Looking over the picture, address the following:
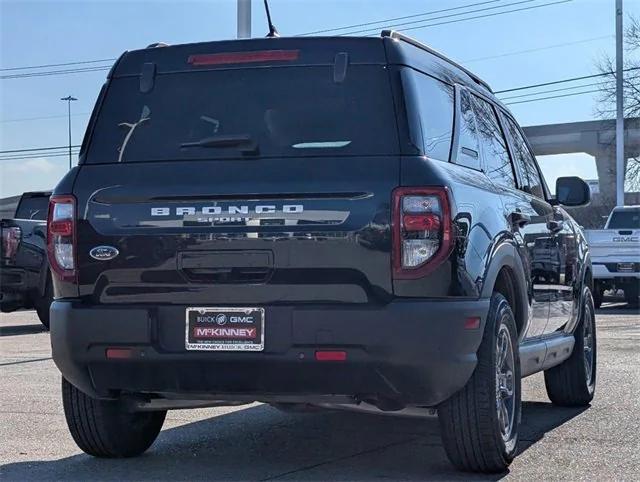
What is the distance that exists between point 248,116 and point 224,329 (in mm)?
1067

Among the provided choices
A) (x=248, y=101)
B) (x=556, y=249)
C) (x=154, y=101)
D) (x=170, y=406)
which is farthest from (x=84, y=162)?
(x=556, y=249)

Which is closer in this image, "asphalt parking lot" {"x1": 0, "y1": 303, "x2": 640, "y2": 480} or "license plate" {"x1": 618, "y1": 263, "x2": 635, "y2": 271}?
"asphalt parking lot" {"x1": 0, "y1": 303, "x2": 640, "y2": 480}

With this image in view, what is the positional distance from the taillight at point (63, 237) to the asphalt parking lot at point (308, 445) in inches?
40.9

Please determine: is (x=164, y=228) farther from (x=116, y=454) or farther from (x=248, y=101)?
(x=116, y=454)

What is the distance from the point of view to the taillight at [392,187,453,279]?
15.3 feet

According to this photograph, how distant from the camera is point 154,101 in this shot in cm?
529

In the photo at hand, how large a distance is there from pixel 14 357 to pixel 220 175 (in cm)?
672

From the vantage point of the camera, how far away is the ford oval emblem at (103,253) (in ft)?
16.3

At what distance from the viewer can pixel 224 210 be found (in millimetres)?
4855

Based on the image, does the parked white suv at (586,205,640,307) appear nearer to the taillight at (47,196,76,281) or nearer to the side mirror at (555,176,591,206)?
the side mirror at (555,176,591,206)

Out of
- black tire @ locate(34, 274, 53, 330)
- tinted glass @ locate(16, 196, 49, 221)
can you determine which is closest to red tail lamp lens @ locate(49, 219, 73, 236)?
black tire @ locate(34, 274, 53, 330)

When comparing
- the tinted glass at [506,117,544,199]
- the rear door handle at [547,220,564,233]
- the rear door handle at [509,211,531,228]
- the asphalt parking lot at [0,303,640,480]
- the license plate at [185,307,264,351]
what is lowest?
the asphalt parking lot at [0,303,640,480]

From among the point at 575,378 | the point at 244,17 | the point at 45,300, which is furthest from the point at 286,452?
the point at 244,17

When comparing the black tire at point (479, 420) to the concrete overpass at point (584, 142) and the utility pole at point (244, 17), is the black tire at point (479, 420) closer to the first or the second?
the utility pole at point (244, 17)
